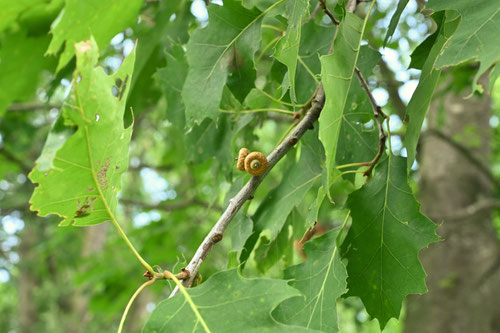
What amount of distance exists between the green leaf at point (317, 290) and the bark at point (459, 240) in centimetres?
204

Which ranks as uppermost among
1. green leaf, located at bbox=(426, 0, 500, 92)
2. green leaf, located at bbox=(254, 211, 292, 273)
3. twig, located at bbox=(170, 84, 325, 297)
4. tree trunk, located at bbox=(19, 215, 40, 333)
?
green leaf, located at bbox=(426, 0, 500, 92)

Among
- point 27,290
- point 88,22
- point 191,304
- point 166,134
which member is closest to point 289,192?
point 191,304

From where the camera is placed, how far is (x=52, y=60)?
6.04 feet

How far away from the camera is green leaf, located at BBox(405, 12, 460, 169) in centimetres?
93

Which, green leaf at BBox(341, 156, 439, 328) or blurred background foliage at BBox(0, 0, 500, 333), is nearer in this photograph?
green leaf at BBox(341, 156, 439, 328)

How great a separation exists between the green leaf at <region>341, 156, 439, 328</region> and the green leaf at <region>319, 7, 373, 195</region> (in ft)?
0.76

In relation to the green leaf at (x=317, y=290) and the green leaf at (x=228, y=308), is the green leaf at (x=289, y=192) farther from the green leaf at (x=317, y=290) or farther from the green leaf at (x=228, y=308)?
the green leaf at (x=228, y=308)

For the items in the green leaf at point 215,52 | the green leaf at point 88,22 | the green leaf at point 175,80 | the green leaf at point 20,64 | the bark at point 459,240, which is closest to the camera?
the green leaf at point 215,52

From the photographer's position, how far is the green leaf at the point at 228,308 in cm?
83

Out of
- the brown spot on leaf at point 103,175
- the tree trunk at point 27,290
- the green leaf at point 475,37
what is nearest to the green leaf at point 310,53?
the green leaf at point 475,37

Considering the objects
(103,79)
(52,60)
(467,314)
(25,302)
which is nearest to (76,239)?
(25,302)

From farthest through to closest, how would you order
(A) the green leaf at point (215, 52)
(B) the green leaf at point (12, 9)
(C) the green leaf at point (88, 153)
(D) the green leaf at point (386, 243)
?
(B) the green leaf at point (12, 9)
(A) the green leaf at point (215, 52)
(D) the green leaf at point (386, 243)
(C) the green leaf at point (88, 153)

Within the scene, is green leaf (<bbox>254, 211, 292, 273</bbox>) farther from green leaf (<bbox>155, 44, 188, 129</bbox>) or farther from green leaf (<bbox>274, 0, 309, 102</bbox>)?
green leaf (<bbox>274, 0, 309, 102</bbox>)

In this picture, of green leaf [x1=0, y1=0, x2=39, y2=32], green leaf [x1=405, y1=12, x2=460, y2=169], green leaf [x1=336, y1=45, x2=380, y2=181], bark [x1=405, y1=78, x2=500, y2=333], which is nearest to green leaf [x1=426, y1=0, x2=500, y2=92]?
green leaf [x1=405, y1=12, x2=460, y2=169]
